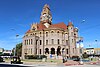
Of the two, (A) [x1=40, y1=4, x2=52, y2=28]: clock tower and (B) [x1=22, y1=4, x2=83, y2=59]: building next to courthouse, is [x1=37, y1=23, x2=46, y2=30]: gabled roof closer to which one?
(B) [x1=22, y1=4, x2=83, y2=59]: building next to courthouse

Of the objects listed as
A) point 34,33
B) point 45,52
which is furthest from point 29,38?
point 45,52

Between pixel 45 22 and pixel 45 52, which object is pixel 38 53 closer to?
pixel 45 52

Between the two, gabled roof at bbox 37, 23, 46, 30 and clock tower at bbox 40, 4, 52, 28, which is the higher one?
clock tower at bbox 40, 4, 52, 28

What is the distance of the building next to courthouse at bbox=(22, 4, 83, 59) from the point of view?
7588 centimetres

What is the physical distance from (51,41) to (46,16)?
2072cm

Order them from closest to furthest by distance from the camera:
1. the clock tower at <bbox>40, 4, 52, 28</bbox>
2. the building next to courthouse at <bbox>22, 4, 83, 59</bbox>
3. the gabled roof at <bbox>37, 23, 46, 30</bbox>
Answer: the building next to courthouse at <bbox>22, 4, 83, 59</bbox>, the gabled roof at <bbox>37, 23, 46, 30</bbox>, the clock tower at <bbox>40, 4, 52, 28</bbox>

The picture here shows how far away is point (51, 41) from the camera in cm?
7619

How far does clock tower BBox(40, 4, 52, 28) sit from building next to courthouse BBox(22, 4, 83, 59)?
22.8ft

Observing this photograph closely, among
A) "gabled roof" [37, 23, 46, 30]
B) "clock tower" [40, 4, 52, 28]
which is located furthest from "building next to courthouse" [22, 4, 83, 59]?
"clock tower" [40, 4, 52, 28]

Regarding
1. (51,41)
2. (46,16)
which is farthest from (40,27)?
(46,16)

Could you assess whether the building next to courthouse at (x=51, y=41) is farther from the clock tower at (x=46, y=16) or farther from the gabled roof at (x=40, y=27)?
the clock tower at (x=46, y=16)

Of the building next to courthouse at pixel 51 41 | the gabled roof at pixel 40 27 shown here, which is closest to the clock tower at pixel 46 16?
the gabled roof at pixel 40 27

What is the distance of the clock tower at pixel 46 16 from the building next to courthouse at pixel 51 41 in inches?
274

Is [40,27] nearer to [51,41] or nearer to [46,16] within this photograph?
[51,41]
